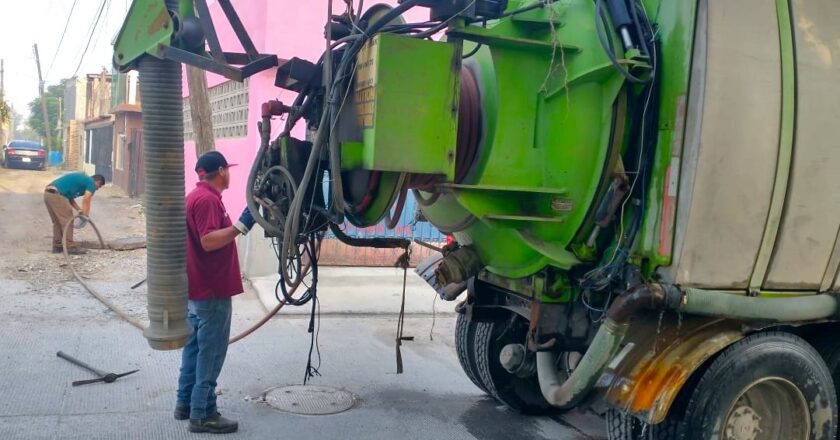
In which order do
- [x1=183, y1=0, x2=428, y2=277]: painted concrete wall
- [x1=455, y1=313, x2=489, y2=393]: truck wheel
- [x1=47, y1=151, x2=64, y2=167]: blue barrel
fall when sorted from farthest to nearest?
1. [x1=47, y1=151, x2=64, y2=167]: blue barrel
2. [x1=183, y1=0, x2=428, y2=277]: painted concrete wall
3. [x1=455, y1=313, x2=489, y2=393]: truck wheel

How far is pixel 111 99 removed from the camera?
31.2 m

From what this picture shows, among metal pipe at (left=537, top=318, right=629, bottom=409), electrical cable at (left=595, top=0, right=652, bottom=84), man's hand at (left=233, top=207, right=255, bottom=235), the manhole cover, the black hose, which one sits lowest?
the manhole cover

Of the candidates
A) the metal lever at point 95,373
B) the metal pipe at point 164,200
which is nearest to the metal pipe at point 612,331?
the metal pipe at point 164,200

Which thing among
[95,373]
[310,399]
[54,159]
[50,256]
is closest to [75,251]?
[50,256]

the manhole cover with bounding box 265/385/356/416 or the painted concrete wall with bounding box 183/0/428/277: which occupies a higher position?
the painted concrete wall with bounding box 183/0/428/277

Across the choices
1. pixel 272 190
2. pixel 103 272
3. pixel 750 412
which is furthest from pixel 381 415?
pixel 103 272

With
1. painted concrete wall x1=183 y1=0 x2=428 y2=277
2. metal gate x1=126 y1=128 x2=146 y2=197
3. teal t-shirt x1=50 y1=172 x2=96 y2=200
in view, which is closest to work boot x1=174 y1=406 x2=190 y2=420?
painted concrete wall x1=183 y1=0 x2=428 y2=277

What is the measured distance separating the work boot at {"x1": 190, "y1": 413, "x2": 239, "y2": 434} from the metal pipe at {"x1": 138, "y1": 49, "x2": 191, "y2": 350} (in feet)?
3.62

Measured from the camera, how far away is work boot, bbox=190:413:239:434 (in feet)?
15.1

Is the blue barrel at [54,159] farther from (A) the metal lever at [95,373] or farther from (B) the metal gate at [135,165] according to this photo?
(A) the metal lever at [95,373]

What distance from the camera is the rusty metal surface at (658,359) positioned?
3.68 metres

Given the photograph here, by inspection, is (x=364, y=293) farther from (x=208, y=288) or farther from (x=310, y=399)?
(x=208, y=288)

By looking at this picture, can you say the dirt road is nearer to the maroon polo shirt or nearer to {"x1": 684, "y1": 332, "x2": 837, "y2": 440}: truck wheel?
the maroon polo shirt

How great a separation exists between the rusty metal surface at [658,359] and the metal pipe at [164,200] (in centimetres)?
208
